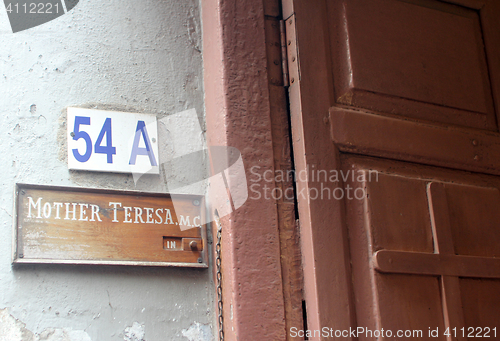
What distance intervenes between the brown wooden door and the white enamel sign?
0.43 m

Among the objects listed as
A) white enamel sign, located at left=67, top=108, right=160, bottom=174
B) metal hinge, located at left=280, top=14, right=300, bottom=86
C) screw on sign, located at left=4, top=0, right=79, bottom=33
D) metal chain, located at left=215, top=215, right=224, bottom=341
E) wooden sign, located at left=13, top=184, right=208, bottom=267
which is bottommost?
metal chain, located at left=215, top=215, right=224, bottom=341

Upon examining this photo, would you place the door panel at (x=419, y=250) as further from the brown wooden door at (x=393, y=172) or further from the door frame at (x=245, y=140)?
the door frame at (x=245, y=140)

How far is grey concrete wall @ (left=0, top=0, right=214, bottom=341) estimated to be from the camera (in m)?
1.23

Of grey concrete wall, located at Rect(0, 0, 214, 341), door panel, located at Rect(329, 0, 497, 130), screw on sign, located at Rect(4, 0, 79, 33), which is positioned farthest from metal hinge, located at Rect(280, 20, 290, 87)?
screw on sign, located at Rect(4, 0, 79, 33)

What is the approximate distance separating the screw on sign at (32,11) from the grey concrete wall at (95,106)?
2 centimetres

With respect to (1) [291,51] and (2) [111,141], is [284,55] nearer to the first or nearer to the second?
(1) [291,51]

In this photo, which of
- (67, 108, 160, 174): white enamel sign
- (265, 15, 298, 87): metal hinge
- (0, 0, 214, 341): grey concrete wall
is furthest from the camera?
(265, 15, 298, 87): metal hinge

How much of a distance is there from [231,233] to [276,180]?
0.21 meters

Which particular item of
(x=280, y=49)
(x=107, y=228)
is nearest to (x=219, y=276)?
(x=107, y=228)

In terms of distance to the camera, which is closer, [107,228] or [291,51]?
[107,228]

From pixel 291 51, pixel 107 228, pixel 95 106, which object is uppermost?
pixel 291 51

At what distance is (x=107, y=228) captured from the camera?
51.6 inches

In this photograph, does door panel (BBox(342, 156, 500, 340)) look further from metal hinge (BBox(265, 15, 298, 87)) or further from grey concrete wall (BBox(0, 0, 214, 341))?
grey concrete wall (BBox(0, 0, 214, 341))

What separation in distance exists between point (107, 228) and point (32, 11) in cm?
69
